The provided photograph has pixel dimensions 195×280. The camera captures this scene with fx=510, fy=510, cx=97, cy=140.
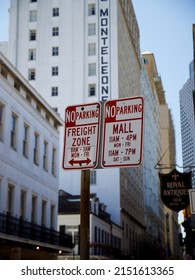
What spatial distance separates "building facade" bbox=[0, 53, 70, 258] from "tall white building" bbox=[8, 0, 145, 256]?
21.9 m

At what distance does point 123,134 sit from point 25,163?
22.5 meters

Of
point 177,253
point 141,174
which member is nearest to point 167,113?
point 177,253

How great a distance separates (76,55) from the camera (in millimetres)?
55906

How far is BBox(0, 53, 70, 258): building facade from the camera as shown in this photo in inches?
901

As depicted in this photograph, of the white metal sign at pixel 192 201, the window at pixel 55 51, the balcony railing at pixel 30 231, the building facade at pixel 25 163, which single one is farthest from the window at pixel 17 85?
the window at pixel 55 51

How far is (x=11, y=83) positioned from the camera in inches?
958

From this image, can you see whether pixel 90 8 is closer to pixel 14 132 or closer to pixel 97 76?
pixel 97 76

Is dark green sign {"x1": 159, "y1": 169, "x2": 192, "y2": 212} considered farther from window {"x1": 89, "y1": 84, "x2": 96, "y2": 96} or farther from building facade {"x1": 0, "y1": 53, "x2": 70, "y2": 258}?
window {"x1": 89, "y1": 84, "x2": 96, "y2": 96}

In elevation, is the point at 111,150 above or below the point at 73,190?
below

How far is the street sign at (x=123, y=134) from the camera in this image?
355 cm

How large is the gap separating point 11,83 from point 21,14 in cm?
3671

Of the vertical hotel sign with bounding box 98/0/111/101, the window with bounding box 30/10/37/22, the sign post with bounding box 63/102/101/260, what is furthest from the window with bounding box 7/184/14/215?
the window with bounding box 30/10/37/22

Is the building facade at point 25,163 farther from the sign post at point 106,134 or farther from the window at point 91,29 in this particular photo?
the window at point 91,29

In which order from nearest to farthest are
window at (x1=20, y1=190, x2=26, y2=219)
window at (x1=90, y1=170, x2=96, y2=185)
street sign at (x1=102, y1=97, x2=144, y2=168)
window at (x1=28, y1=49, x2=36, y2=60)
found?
street sign at (x1=102, y1=97, x2=144, y2=168)
window at (x1=20, y1=190, x2=26, y2=219)
window at (x1=90, y1=170, x2=96, y2=185)
window at (x1=28, y1=49, x2=36, y2=60)
